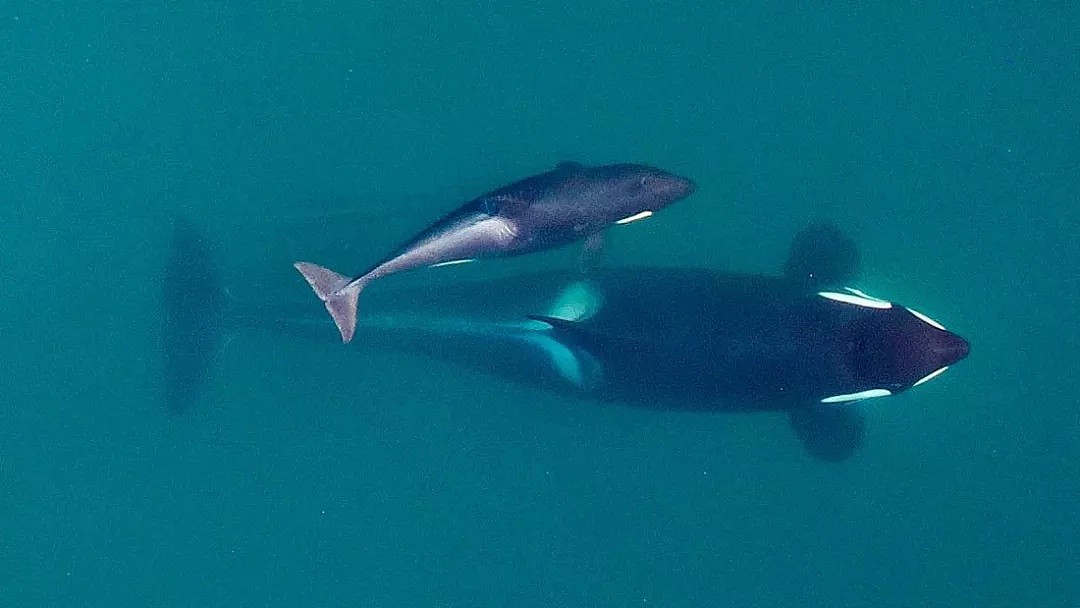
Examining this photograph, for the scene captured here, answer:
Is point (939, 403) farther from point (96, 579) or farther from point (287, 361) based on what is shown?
point (96, 579)

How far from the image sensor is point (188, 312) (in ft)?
24.8

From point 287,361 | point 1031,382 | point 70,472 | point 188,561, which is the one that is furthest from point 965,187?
point 70,472

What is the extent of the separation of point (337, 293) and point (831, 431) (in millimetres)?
4362

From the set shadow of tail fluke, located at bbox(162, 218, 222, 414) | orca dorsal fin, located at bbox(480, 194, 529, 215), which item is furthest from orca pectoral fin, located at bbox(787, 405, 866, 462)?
shadow of tail fluke, located at bbox(162, 218, 222, 414)

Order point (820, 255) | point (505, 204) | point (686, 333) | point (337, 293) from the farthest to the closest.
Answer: point (820, 255) < point (686, 333) < point (337, 293) < point (505, 204)

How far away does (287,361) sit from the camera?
783 centimetres

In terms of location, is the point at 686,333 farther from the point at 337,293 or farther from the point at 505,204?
the point at 337,293

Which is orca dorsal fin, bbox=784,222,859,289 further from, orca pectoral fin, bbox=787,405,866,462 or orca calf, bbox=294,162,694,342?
orca calf, bbox=294,162,694,342

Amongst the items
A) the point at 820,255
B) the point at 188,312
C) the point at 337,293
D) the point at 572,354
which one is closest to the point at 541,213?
the point at 337,293

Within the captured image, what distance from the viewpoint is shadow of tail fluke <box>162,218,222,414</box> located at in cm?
748

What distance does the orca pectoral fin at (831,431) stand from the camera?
695 centimetres

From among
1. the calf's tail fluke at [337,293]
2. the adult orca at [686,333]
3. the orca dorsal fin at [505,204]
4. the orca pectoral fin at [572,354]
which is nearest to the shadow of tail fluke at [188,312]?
the adult orca at [686,333]

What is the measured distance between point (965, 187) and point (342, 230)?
214 inches

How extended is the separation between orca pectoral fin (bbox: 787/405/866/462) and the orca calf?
10.9 feet
